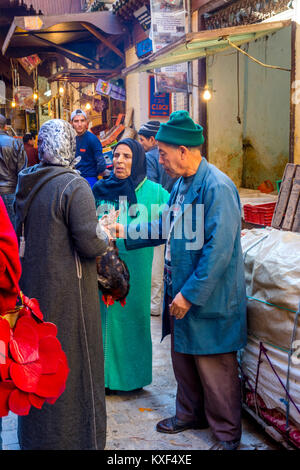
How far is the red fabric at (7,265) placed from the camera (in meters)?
1.85

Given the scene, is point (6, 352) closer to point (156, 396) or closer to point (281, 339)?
point (281, 339)

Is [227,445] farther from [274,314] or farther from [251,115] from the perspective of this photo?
[251,115]

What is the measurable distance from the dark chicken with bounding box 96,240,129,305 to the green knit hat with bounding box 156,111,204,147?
0.85 m

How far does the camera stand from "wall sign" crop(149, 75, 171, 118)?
29.8 feet

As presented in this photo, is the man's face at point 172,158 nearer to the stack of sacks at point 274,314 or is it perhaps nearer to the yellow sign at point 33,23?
the stack of sacks at point 274,314

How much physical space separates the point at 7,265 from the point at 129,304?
2190 millimetres

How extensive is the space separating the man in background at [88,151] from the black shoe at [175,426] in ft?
14.9

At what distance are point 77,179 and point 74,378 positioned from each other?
1.18 metres

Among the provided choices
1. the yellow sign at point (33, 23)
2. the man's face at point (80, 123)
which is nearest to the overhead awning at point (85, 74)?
the yellow sign at point (33, 23)

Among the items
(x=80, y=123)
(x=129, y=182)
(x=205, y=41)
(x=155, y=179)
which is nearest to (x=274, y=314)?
(x=129, y=182)

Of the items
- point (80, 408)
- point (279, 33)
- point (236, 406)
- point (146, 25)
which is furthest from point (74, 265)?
point (146, 25)

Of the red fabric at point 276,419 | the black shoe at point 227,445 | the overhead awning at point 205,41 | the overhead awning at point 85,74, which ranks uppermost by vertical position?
the overhead awning at point 85,74

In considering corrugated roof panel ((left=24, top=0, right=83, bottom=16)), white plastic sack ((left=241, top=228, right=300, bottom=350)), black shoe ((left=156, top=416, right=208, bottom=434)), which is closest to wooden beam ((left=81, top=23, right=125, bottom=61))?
corrugated roof panel ((left=24, top=0, right=83, bottom=16))

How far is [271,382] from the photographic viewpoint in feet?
10.1
